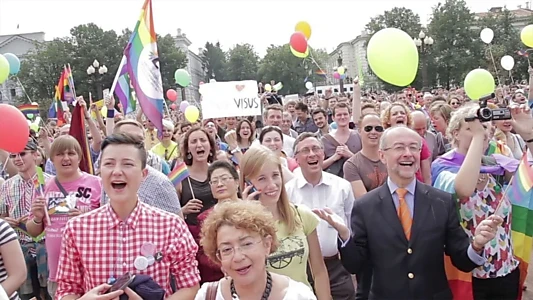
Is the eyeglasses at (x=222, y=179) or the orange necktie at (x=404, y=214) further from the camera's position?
the eyeglasses at (x=222, y=179)

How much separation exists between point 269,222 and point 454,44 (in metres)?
59.3

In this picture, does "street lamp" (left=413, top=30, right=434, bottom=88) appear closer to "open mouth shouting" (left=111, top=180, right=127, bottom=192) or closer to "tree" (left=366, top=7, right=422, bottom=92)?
"open mouth shouting" (left=111, top=180, right=127, bottom=192)

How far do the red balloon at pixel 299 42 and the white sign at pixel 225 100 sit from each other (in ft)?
6.10

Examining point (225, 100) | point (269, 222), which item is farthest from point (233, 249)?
point (225, 100)

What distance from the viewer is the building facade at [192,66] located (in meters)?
95.6

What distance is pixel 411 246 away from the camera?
278 cm

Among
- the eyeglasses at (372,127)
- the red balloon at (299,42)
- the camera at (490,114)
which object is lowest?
the eyeglasses at (372,127)

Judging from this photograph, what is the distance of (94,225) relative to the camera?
7.59ft

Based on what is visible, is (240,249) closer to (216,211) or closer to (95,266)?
(216,211)

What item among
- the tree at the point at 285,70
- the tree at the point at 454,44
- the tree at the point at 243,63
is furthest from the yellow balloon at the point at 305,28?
the tree at the point at 243,63

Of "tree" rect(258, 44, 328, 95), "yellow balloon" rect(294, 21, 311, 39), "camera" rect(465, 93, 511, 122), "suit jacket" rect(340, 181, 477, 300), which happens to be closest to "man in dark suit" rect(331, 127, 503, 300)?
"suit jacket" rect(340, 181, 477, 300)

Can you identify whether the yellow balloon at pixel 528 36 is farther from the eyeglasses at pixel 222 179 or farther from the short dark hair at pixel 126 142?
the short dark hair at pixel 126 142

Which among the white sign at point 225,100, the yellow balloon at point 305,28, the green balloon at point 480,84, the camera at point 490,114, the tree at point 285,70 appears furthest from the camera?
the tree at point 285,70

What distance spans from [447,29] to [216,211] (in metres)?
60.3
